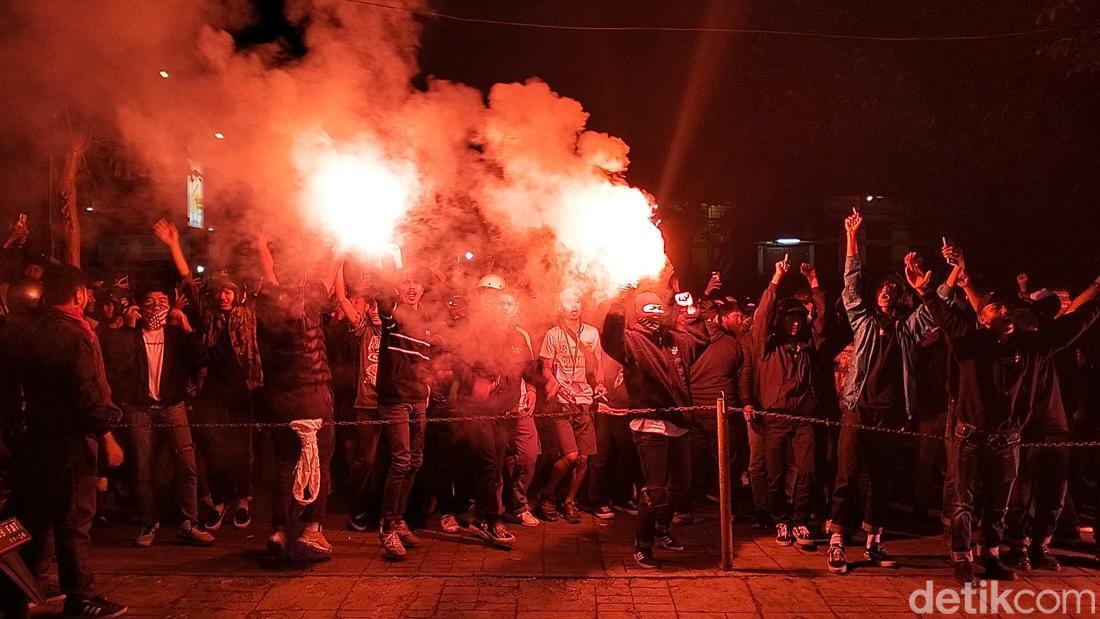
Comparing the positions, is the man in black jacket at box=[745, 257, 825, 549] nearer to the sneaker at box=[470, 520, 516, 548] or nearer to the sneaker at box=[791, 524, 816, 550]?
the sneaker at box=[791, 524, 816, 550]

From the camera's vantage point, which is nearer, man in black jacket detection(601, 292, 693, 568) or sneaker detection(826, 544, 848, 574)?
sneaker detection(826, 544, 848, 574)

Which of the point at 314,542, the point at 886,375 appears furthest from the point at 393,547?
the point at 886,375

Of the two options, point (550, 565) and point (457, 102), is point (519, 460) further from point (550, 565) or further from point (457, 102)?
point (457, 102)

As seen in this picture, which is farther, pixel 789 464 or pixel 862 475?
pixel 789 464

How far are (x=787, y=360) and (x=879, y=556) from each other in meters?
1.74

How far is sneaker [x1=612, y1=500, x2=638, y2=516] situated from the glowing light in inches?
137

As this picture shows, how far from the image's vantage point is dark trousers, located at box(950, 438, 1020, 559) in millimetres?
6285

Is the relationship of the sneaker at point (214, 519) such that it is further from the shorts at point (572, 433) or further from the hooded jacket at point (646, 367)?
the hooded jacket at point (646, 367)

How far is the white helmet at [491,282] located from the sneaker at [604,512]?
7.88 feet

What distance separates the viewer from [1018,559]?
6.68 m

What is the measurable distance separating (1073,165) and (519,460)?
924cm

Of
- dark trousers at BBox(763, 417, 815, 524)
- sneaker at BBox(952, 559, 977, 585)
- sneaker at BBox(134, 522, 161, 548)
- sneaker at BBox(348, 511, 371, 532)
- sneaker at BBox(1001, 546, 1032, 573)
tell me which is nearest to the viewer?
sneaker at BBox(952, 559, 977, 585)

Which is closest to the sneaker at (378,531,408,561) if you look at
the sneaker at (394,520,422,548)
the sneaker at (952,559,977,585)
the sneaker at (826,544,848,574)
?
the sneaker at (394,520,422,548)

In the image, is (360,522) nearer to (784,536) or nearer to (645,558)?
(645,558)
